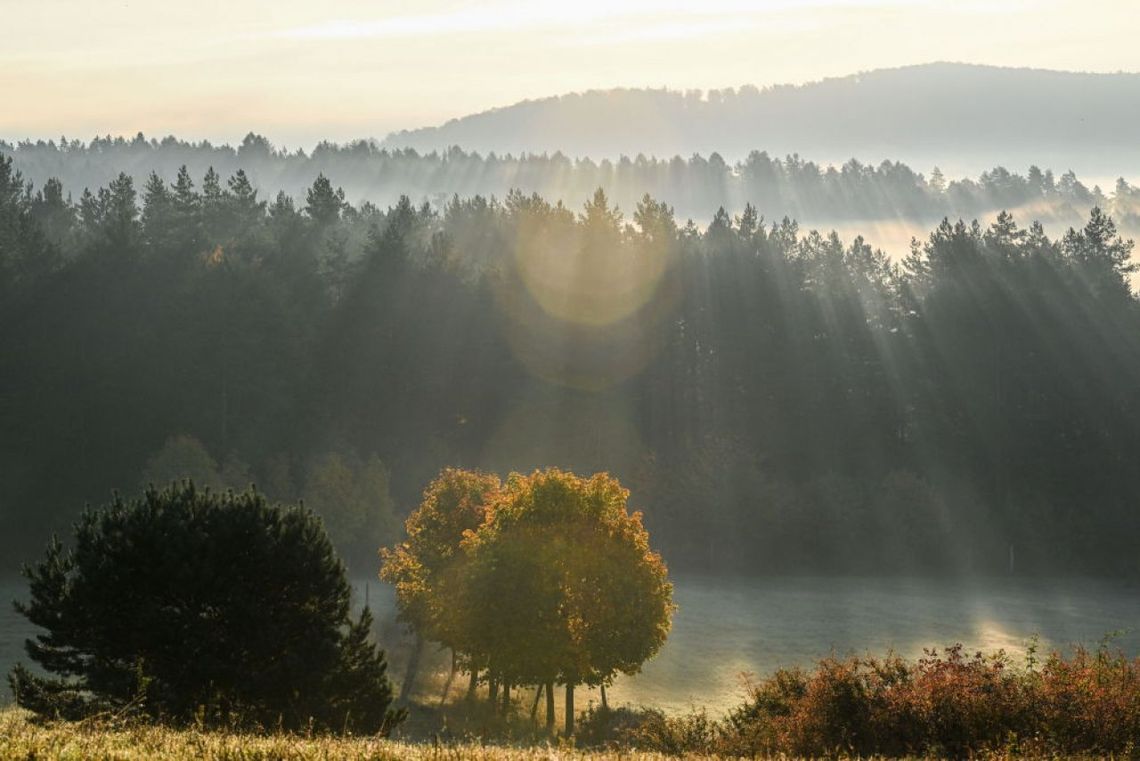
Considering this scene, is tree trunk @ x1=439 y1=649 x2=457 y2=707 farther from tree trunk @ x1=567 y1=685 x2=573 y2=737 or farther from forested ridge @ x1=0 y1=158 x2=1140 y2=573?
forested ridge @ x1=0 y1=158 x2=1140 y2=573

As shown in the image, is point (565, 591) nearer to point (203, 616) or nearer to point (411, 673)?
point (411, 673)

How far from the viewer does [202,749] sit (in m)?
15.1

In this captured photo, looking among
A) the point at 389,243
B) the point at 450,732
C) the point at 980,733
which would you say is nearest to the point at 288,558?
the point at 450,732

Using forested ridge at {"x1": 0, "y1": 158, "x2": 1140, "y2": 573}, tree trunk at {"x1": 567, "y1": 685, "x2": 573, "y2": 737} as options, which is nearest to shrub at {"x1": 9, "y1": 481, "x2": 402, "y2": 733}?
tree trunk at {"x1": 567, "y1": 685, "x2": 573, "y2": 737}

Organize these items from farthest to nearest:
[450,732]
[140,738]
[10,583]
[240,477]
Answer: [240,477]
[10,583]
[450,732]
[140,738]

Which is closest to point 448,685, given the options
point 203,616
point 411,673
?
point 411,673

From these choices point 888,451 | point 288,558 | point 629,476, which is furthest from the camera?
point 888,451

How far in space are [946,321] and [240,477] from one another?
2450 inches

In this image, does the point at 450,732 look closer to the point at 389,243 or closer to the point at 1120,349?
the point at 389,243

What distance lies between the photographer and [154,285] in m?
93.9

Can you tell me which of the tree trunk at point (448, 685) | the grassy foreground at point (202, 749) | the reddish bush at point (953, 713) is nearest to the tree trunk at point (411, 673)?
the tree trunk at point (448, 685)

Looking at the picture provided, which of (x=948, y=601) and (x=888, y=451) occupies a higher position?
(x=888, y=451)

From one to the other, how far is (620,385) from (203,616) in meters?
68.1

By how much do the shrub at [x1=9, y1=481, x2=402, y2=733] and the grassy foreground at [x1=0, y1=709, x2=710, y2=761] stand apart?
43.3 ft
